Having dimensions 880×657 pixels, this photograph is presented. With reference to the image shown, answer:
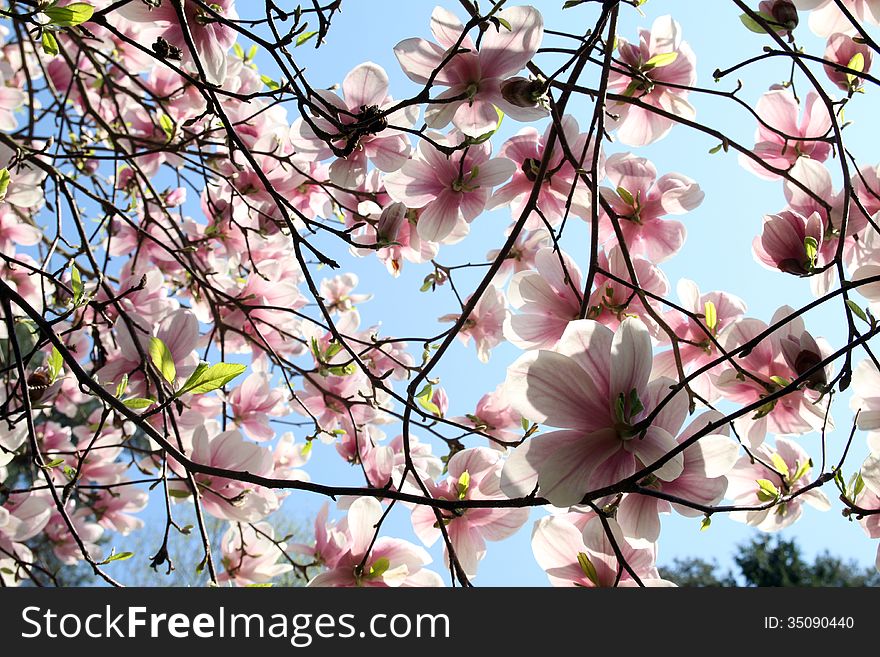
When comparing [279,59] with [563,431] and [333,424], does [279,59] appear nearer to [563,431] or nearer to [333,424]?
[563,431]

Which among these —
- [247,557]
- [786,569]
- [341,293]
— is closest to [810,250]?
[247,557]

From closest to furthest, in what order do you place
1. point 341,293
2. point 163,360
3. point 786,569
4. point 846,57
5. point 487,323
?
point 163,360, point 846,57, point 487,323, point 341,293, point 786,569

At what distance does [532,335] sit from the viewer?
71 centimetres

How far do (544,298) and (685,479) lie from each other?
256 millimetres

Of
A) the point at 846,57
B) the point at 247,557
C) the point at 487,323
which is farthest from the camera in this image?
the point at 487,323

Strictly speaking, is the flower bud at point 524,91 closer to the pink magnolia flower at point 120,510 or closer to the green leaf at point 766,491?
the green leaf at point 766,491

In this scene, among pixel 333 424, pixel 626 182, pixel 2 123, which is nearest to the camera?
pixel 626 182

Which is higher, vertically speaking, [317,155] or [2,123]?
[2,123]

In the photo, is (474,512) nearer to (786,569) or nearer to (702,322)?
(702,322)

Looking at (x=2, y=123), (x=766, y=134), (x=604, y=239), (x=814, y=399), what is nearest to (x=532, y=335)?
(x=604, y=239)

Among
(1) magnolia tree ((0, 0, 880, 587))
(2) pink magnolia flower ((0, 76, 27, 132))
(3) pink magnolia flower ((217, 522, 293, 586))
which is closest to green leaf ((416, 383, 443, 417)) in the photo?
(1) magnolia tree ((0, 0, 880, 587))

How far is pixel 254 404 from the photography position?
117cm
